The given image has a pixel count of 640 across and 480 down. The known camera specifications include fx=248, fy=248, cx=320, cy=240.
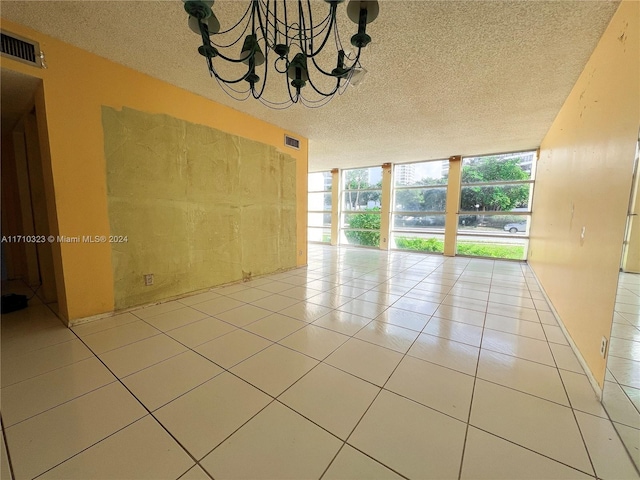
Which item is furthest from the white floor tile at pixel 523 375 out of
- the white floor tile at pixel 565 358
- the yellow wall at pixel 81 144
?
the yellow wall at pixel 81 144

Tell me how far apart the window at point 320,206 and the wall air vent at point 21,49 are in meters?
7.32

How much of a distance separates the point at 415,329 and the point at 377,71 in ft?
9.04

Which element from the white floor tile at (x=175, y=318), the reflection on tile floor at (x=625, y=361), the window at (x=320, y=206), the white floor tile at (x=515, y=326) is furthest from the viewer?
the window at (x=320, y=206)

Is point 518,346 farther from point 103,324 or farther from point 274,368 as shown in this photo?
point 103,324

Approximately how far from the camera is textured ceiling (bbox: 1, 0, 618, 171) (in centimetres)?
191

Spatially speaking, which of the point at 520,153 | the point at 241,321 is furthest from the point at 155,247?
the point at 520,153

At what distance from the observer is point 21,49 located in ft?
6.92

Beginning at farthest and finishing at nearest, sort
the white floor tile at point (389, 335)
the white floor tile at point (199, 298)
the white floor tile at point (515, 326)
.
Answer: the white floor tile at point (199, 298) → the white floor tile at point (515, 326) → the white floor tile at point (389, 335)

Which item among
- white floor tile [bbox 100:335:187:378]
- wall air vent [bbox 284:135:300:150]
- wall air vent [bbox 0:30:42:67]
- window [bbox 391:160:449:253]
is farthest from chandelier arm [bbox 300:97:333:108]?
window [bbox 391:160:449:253]

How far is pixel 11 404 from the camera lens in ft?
4.89

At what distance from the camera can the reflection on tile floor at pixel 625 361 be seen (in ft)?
4.75

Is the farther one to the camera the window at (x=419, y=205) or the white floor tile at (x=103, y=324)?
the window at (x=419, y=205)

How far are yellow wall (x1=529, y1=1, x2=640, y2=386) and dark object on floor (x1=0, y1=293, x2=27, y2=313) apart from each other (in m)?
5.50

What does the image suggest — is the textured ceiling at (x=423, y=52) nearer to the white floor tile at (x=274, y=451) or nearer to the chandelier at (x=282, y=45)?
the chandelier at (x=282, y=45)
